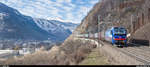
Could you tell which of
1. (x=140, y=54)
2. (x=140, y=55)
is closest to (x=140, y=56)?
(x=140, y=55)

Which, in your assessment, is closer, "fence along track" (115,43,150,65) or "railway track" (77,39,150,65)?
"fence along track" (115,43,150,65)

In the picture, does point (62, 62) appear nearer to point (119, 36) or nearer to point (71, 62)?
point (71, 62)

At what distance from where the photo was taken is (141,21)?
48.3m

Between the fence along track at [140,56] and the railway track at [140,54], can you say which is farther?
the railway track at [140,54]

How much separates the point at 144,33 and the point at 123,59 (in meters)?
26.5

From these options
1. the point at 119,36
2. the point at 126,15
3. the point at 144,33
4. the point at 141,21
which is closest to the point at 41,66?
the point at 119,36

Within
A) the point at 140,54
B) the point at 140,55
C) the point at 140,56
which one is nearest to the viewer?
the point at 140,56

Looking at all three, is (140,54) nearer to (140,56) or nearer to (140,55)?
(140,55)

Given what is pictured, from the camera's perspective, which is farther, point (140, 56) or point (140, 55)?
point (140, 55)

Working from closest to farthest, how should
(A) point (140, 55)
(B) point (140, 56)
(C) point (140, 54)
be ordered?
(B) point (140, 56) → (A) point (140, 55) → (C) point (140, 54)

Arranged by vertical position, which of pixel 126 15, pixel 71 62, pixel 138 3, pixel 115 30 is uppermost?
pixel 138 3

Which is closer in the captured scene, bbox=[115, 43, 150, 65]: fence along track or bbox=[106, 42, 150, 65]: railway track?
bbox=[115, 43, 150, 65]: fence along track

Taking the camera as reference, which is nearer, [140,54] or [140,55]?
[140,55]

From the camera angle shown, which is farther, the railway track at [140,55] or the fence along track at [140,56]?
the railway track at [140,55]
